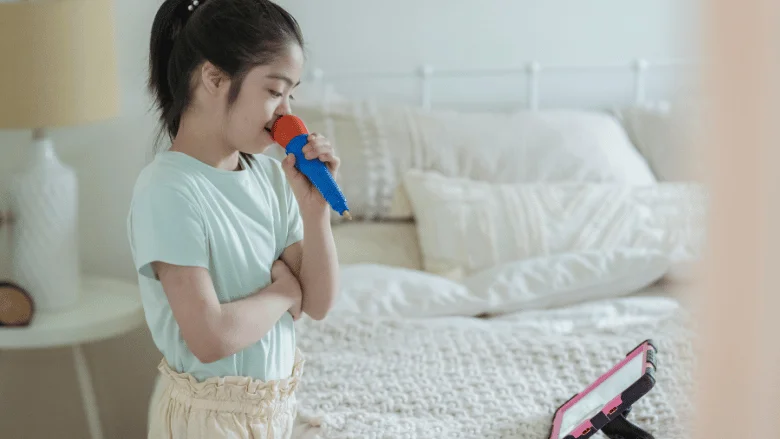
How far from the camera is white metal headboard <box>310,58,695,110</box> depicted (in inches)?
95.3

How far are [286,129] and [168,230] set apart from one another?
166 millimetres

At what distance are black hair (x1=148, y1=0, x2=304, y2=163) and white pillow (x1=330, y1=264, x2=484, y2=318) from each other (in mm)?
722

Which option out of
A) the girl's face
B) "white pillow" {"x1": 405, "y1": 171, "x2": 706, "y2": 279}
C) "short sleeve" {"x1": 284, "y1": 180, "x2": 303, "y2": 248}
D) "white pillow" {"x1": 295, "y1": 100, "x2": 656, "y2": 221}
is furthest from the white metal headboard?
the girl's face

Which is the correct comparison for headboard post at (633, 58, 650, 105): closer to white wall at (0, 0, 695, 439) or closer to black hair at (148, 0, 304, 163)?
white wall at (0, 0, 695, 439)

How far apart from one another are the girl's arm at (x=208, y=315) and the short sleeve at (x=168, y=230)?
14 millimetres

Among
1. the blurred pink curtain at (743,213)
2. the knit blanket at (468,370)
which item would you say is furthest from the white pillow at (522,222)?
the blurred pink curtain at (743,213)

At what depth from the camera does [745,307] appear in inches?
14.3

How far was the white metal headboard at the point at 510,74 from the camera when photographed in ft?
7.95

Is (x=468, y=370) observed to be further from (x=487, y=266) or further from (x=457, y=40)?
(x=457, y=40)

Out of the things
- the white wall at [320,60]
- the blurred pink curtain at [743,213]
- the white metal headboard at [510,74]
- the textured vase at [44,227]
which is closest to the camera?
the blurred pink curtain at [743,213]

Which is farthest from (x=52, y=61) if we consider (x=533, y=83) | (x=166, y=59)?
(x=533, y=83)

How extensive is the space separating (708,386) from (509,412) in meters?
0.90

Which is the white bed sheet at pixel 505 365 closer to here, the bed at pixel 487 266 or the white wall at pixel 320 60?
the bed at pixel 487 266

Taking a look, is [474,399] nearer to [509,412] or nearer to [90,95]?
[509,412]
